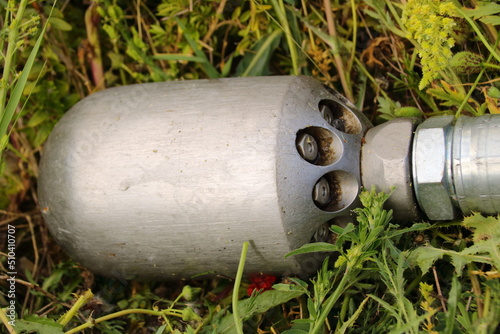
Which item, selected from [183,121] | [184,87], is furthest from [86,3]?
[183,121]

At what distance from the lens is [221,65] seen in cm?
195

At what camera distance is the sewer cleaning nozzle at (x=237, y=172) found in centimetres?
137

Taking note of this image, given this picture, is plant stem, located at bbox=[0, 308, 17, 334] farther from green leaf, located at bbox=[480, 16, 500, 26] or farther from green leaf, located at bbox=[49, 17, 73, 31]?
green leaf, located at bbox=[480, 16, 500, 26]

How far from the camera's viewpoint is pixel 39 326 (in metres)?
1.44

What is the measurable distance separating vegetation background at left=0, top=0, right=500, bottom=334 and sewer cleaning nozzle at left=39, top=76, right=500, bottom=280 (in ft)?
0.30

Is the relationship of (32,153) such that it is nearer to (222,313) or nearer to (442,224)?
(222,313)

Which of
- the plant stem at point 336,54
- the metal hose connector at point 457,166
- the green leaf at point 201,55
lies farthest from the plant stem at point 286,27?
the metal hose connector at point 457,166

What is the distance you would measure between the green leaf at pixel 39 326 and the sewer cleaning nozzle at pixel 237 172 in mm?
201

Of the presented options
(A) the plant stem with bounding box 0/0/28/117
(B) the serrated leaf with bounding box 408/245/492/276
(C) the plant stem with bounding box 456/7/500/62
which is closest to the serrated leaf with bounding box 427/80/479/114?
(C) the plant stem with bounding box 456/7/500/62

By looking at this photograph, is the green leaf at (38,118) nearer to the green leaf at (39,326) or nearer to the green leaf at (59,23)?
the green leaf at (59,23)

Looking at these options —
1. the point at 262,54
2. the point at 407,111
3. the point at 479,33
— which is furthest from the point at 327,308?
the point at 262,54

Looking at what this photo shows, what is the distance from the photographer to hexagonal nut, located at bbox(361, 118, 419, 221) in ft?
4.72

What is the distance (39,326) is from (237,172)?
2.02 feet

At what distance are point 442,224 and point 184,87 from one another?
767 mm
